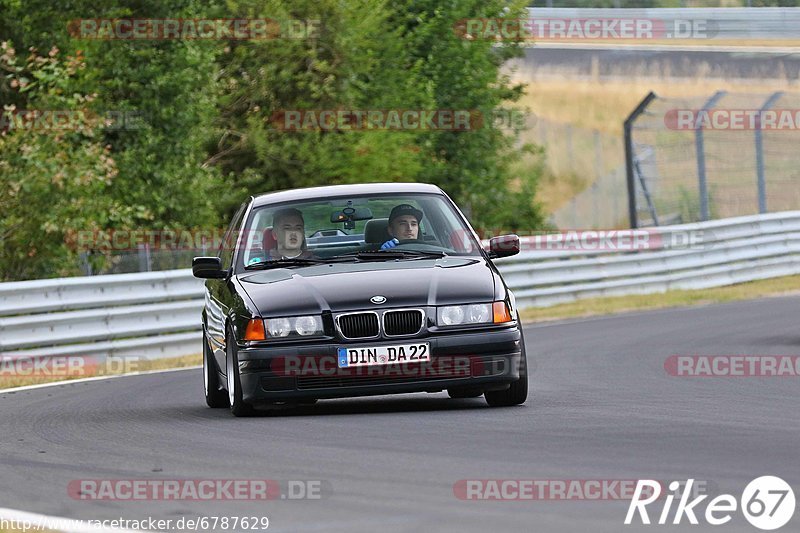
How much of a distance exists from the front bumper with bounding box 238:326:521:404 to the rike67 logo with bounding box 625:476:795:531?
3.24 metres

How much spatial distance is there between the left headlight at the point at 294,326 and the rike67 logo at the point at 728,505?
135 inches

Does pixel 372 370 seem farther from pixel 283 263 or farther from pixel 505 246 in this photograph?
pixel 505 246

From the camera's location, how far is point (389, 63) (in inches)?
1316

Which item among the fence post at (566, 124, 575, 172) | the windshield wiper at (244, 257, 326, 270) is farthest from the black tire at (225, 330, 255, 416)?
the fence post at (566, 124, 575, 172)

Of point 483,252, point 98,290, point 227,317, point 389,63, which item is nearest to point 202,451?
point 227,317

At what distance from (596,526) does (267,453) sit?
277cm

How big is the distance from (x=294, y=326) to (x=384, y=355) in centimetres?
54

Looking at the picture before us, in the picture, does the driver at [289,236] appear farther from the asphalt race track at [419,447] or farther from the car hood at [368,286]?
the asphalt race track at [419,447]

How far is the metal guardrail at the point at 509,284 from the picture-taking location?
17250mm

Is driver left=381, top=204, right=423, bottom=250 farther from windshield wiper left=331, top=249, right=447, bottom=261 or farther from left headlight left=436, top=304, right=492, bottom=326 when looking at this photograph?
left headlight left=436, top=304, right=492, bottom=326

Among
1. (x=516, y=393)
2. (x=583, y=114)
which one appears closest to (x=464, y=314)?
(x=516, y=393)

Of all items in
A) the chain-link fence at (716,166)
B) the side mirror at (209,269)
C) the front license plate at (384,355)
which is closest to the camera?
the front license plate at (384,355)

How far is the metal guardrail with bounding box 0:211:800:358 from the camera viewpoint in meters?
17.2

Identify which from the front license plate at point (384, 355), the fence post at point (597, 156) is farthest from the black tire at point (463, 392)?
the fence post at point (597, 156)
